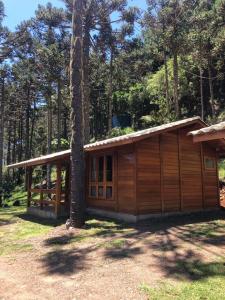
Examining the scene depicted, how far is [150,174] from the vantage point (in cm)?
1281

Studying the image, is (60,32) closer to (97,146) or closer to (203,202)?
(97,146)

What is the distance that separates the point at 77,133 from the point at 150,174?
10.2ft

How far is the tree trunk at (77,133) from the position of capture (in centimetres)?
1154

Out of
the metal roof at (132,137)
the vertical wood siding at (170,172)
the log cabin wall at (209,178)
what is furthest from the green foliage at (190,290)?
the log cabin wall at (209,178)

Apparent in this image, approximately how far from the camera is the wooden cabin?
41.1 ft

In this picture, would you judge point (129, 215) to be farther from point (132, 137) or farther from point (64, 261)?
point (64, 261)

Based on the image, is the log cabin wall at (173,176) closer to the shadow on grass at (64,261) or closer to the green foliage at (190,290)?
the shadow on grass at (64,261)

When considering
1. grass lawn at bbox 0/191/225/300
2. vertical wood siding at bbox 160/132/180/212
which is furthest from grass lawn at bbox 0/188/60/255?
vertical wood siding at bbox 160/132/180/212

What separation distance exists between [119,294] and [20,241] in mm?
5456

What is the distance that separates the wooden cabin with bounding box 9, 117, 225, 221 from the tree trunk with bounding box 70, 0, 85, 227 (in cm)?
128

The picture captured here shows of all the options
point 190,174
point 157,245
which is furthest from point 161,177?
point 157,245

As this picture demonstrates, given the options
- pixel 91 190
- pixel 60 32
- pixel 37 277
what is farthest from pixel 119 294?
pixel 60 32

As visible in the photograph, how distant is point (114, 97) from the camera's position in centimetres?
4309

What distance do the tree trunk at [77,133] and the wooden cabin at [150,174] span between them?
1282 millimetres
